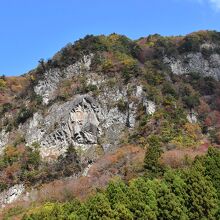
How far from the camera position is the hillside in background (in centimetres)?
3522

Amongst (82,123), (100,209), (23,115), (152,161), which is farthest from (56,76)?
(100,209)

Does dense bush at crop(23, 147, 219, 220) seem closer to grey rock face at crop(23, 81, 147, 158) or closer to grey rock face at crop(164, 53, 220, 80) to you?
grey rock face at crop(23, 81, 147, 158)

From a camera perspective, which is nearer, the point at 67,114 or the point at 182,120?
the point at 182,120

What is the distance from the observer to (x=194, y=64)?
78.1 meters

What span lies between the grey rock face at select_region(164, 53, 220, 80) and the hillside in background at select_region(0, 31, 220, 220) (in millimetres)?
170

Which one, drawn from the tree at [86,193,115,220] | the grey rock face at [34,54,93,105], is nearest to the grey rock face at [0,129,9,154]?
the grey rock face at [34,54,93,105]

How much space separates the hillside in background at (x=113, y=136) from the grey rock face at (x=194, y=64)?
0.17 metres

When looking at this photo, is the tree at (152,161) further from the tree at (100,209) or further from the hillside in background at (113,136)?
the tree at (100,209)

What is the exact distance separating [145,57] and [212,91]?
10.6m

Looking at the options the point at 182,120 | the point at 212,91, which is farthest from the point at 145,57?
the point at 182,120

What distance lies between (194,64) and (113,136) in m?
26.5

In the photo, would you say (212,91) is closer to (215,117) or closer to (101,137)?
(215,117)

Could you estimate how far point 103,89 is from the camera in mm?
61281

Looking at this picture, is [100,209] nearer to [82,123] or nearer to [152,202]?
[152,202]
